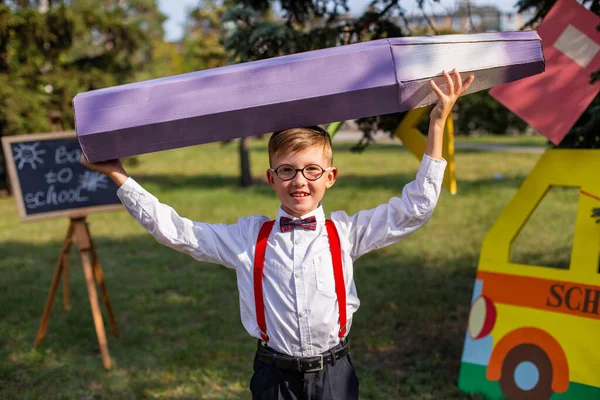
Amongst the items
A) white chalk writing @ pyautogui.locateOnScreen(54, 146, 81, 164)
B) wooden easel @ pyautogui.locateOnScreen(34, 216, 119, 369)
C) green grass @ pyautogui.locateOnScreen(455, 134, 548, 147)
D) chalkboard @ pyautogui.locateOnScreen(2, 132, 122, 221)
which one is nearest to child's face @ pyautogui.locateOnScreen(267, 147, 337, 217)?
wooden easel @ pyautogui.locateOnScreen(34, 216, 119, 369)

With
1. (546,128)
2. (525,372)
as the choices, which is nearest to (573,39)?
(546,128)

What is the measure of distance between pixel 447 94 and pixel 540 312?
6.21 ft

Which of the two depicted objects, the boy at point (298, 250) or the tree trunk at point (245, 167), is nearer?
the boy at point (298, 250)

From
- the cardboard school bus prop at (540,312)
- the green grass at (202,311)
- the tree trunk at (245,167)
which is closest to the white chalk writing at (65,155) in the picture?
the green grass at (202,311)

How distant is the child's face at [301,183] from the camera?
221cm

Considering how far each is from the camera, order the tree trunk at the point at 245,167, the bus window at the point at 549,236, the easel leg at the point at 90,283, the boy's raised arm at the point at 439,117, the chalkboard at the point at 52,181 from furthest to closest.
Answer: the tree trunk at the point at 245,167 < the bus window at the point at 549,236 < the chalkboard at the point at 52,181 < the easel leg at the point at 90,283 < the boy's raised arm at the point at 439,117

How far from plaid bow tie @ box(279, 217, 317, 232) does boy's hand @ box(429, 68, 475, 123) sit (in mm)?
597

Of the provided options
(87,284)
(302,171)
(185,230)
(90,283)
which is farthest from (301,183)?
(87,284)

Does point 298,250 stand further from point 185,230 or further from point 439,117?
point 439,117

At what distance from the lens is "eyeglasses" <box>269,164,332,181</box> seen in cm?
221

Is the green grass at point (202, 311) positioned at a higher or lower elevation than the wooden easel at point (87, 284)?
lower

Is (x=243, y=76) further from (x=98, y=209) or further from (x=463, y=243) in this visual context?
(x=463, y=243)

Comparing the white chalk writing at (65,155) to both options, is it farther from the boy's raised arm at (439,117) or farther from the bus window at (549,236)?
the bus window at (549,236)

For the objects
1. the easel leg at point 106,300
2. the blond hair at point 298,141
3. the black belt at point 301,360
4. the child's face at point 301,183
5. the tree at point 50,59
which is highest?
the tree at point 50,59
